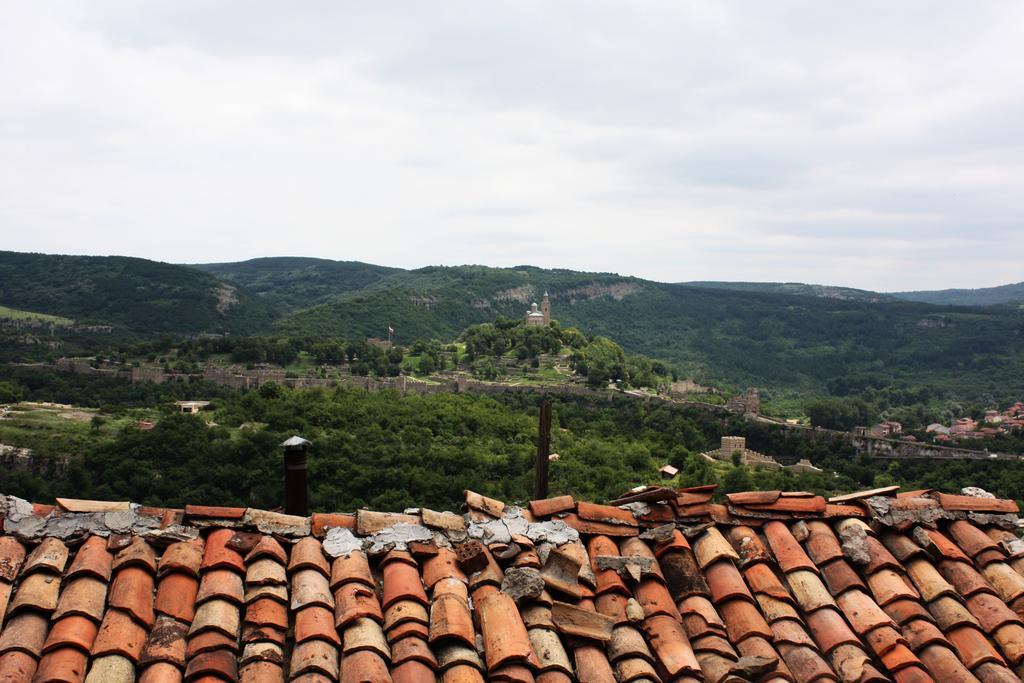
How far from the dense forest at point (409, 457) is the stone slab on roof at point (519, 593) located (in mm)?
23146

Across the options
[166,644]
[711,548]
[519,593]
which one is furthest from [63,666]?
[711,548]

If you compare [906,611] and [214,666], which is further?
[906,611]

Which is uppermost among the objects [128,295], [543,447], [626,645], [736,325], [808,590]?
[543,447]

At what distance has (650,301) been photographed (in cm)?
18412

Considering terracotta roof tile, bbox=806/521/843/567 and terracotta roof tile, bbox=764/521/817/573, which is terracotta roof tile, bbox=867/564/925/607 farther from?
terracotta roof tile, bbox=764/521/817/573

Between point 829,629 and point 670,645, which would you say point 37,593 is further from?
point 829,629

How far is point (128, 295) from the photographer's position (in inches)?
5241

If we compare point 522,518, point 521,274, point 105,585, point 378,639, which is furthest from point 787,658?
point 521,274

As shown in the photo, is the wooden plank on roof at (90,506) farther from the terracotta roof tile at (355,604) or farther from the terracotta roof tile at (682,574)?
the terracotta roof tile at (682,574)

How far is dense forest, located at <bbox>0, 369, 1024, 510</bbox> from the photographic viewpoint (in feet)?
103

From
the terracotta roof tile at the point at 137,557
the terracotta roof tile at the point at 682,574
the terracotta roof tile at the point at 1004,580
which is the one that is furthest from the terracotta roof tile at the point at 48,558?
the terracotta roof tile at the point at 1004,580

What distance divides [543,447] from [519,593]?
7.67ft

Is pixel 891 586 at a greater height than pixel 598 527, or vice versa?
pixel 598 527

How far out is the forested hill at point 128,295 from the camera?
414 ft
